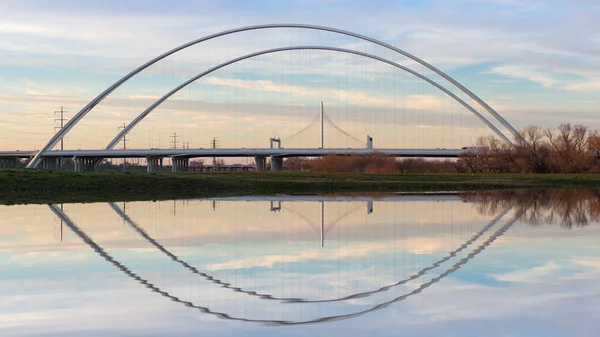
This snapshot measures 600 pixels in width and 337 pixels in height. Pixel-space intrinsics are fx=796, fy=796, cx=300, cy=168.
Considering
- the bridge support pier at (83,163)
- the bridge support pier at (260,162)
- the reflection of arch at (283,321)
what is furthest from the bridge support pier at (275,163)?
the reflection of arch at (283,321)

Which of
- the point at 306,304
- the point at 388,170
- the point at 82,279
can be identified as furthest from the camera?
the point at 388,170

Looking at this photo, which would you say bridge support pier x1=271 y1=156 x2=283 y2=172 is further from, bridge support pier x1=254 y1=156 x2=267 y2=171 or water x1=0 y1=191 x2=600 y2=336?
water x1=0 y1=191 x2=600 y2=336

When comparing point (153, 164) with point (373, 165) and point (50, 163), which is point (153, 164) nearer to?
point (50, 163)

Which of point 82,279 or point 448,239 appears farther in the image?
point 448,239

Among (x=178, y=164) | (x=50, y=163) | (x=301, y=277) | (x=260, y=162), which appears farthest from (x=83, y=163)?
(x=301, y=277)

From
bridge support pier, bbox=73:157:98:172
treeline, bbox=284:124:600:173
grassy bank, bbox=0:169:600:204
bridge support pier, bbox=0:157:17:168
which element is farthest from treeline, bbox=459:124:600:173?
bridge support pier, bbox=0:157:17:168

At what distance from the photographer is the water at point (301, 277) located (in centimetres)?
903

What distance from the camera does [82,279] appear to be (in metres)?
12.1

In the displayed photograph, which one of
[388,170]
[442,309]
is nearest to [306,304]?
[442,309]

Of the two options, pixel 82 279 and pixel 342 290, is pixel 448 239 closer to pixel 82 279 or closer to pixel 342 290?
pixel 342 290

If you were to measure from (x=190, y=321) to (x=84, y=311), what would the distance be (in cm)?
143

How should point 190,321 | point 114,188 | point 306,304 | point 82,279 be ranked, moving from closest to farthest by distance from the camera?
point 190,321 → point 306,304 → point 82,279 → point 114,188

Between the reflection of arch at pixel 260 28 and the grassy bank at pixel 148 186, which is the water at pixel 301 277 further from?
the reflection of arch at pixel 260 28

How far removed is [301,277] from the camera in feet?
40.3
